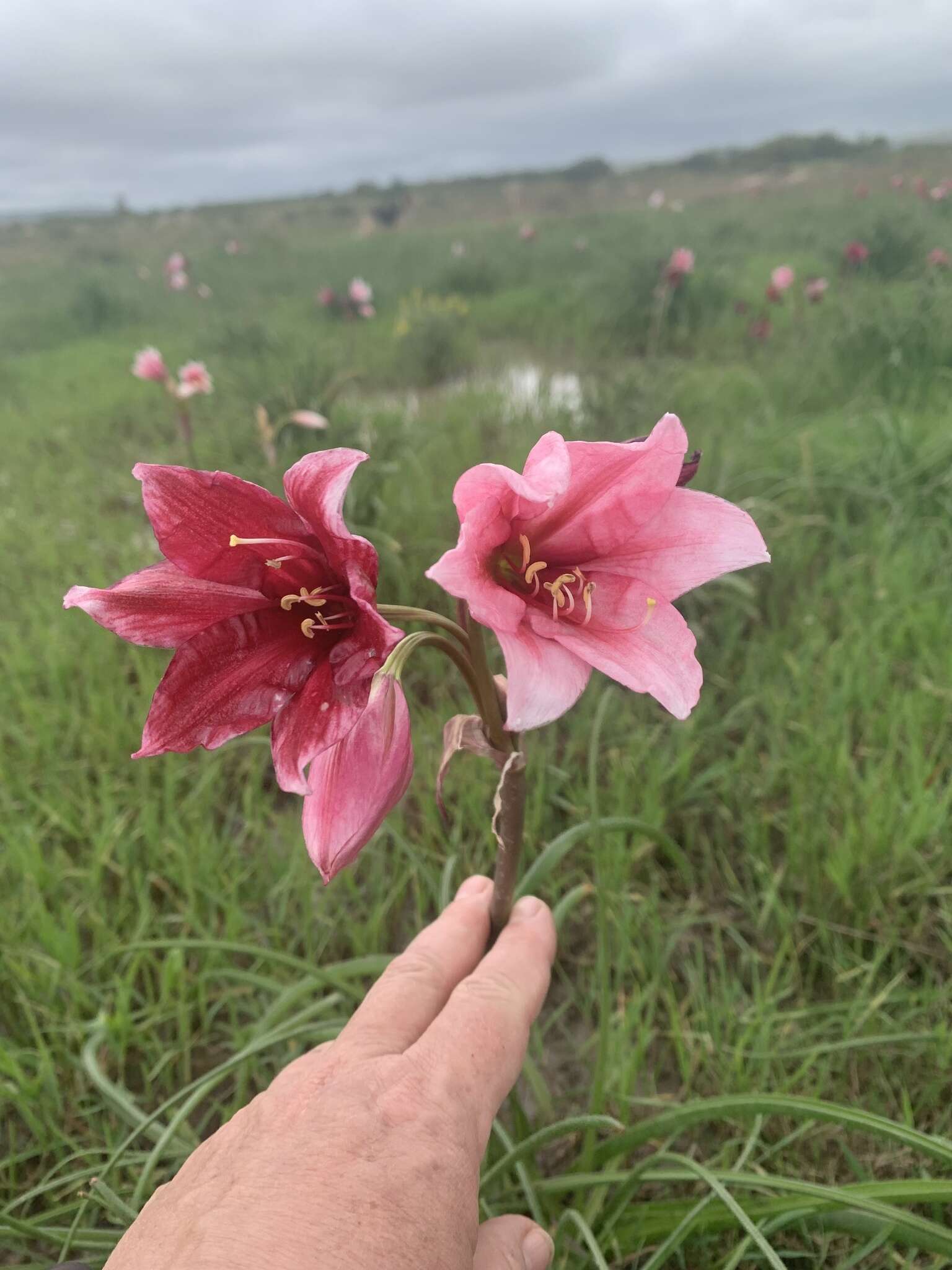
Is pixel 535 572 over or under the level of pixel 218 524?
under

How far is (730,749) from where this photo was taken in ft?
7.16

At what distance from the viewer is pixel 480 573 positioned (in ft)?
2.42

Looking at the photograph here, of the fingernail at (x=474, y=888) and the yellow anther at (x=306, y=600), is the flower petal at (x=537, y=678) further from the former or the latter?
the fingernail at (x=474, y=888)

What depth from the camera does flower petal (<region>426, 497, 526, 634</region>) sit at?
2.18ft

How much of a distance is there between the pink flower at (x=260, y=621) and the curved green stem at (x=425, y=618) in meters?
0.04

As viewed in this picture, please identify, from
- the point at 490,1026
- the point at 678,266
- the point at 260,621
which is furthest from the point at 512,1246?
the point at 678,266

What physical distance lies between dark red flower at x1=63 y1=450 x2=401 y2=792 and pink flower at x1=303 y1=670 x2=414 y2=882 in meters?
0.03

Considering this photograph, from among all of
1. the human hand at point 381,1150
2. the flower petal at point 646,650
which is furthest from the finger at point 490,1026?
the flower petal at point 646,650

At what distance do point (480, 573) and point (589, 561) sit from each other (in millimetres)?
173

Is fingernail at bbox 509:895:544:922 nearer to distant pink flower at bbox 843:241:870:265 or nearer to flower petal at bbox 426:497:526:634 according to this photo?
flower petal at bbox 426:497:526:634

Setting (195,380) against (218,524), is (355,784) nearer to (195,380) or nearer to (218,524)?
(218,524)

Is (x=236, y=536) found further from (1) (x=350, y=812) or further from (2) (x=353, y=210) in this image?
(2) (x=353, y=210)

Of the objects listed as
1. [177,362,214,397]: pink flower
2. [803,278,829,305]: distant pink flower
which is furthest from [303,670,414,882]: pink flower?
[803,278,829,305]: distant pink flower

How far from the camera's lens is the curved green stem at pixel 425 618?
0.76m
